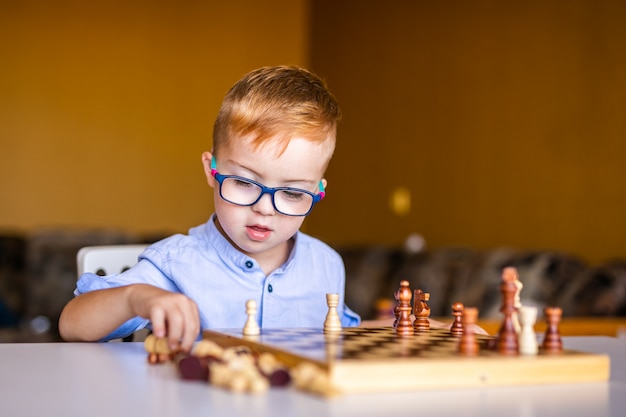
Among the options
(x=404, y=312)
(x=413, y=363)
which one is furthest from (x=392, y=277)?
(x=413, y=363)

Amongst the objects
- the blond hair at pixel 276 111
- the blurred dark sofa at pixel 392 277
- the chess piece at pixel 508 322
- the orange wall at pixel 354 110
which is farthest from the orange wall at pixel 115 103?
the chess piece at pixel 508 322

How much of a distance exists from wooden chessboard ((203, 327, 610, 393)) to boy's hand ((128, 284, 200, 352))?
0.06m

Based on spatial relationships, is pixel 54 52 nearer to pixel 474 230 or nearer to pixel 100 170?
pixel 100 170

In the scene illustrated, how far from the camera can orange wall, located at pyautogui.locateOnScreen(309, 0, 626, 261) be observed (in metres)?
4.52

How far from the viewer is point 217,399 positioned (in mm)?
907

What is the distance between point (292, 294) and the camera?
5.91ft

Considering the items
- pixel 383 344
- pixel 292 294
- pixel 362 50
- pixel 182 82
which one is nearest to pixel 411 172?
pixel 362 50

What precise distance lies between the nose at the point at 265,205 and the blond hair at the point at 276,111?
0.09 metres

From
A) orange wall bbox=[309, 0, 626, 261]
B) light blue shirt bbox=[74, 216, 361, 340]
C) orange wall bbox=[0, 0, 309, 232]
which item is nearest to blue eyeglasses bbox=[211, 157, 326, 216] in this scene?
light blue shirt bbox=[74, 216, 361, 340]

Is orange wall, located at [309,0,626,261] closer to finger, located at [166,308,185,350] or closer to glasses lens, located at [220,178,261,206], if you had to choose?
glasses lens, located at [220,178,261,206]

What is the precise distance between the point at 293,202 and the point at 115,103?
4.93m

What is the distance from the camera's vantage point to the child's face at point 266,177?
153 centimetres

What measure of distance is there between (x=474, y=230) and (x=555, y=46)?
1255 mm

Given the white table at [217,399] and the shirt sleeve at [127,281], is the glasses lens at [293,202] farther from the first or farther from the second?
the white table at [217,399]
